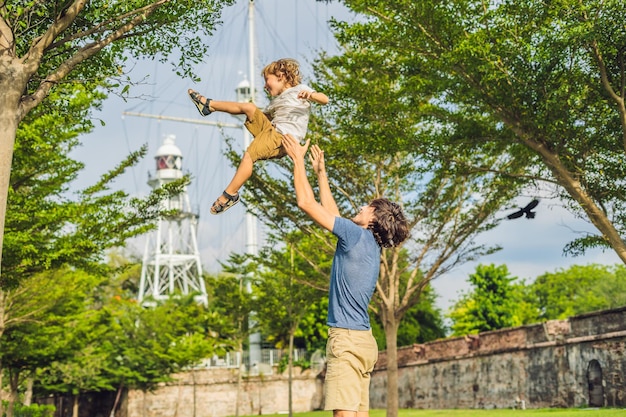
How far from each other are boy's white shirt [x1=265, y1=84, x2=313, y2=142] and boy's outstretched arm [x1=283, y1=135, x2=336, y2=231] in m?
0.48

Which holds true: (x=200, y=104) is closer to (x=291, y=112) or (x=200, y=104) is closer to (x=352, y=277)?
(x=291, y=112)

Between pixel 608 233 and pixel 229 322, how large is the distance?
29.9 metres

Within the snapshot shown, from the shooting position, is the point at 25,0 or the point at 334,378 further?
the point at 25,0

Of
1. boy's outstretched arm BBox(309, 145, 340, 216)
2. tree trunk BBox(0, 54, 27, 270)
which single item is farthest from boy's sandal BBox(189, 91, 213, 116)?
tree trunk BBox(0, 54, 27, 270)

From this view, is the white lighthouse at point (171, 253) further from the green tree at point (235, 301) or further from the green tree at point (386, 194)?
the green tree at point (386, 194)

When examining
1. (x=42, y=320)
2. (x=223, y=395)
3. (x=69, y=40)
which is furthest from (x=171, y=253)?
(x=69, y=40)

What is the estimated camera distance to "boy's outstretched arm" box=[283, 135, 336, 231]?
4.99 metres

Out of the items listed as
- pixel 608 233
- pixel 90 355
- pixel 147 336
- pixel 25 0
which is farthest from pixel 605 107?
pixel 147 336

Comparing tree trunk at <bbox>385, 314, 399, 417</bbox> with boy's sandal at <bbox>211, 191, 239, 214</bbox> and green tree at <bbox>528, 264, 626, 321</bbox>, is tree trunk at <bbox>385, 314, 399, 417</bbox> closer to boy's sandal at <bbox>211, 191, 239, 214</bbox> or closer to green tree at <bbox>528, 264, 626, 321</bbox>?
boy's sandal at <bbox>211, 191, 239, 214</bbox>

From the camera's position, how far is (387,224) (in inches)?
206

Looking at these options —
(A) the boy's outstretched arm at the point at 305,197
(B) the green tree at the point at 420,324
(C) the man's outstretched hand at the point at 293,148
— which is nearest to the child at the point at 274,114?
(C) the man's outstretched hand at the point at 293,148

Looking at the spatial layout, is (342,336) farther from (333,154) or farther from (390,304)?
(390,304)

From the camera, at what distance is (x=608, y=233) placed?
14898mm

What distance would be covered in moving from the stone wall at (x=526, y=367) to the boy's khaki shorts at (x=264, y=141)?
78.6ft
